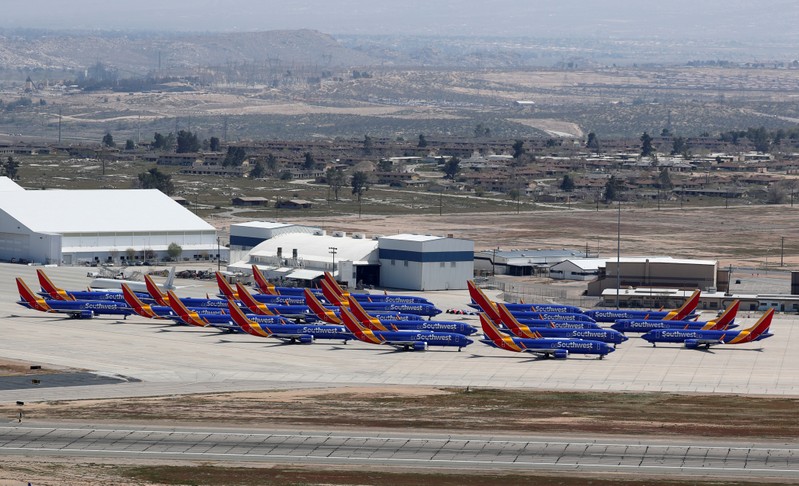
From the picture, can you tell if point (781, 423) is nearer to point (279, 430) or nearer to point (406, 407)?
point (406, 407)

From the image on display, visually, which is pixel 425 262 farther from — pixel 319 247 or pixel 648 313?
pixel 648 313

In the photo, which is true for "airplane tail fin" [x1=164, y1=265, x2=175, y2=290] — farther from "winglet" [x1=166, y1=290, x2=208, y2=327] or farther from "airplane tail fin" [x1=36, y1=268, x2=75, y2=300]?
"winglet" [x1=166, y1=290, x2=208, y2=327]

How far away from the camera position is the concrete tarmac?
11094cm

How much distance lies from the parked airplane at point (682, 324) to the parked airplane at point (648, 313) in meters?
2.83

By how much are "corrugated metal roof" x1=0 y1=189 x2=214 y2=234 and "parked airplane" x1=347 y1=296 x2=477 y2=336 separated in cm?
6579

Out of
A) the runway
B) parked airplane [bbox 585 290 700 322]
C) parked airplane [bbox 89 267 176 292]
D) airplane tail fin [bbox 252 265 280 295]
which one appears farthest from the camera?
parked airplane [bbox 89 267 176 292]

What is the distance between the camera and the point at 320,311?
13950 cm

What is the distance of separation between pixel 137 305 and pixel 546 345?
39.5 metres

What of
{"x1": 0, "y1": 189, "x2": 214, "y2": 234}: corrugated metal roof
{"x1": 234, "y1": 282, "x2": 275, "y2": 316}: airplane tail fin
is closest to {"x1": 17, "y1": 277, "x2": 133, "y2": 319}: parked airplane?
{"x1": 234, "y1": 282, "x2": 275, "y2": 316}: airplane tail fin

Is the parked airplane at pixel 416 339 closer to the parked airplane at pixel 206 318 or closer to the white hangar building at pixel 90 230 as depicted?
the parked airplane at pixel 206 318

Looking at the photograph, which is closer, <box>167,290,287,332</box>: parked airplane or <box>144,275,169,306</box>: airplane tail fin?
<box>167,290,287,332</box>: parked airplane

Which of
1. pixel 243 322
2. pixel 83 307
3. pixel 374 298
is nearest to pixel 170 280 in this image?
pixel 83 307

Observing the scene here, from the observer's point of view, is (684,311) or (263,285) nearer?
(684,311)

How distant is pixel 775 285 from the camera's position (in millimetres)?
168500
